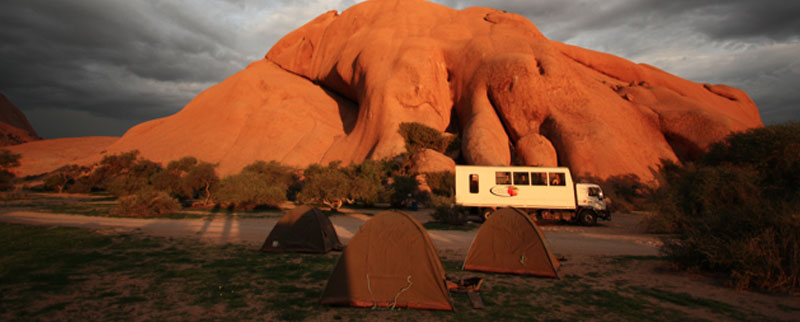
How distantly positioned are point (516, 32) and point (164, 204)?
4048 cm

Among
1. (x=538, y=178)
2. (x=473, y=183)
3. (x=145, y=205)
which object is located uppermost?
(x=538, y=178)

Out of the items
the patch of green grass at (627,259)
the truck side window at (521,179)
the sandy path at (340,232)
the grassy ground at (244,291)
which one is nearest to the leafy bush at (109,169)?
the sandy path at (340,232)

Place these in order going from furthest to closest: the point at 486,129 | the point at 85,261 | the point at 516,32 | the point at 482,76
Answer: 1. the point at 516,32
2. the point at 482,76
3. the point at 486,129
4. the point at 85,261

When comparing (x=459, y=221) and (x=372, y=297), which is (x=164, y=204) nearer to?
(x=459, y=221)

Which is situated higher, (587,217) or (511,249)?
(511,249)

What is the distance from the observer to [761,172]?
21609 millimetres

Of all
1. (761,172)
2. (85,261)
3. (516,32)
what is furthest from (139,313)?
(516,32)

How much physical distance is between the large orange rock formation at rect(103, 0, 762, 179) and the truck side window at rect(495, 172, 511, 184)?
14.7 metres

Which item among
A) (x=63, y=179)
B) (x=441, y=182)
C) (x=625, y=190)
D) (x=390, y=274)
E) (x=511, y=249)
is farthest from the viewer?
(x=63, y=179)

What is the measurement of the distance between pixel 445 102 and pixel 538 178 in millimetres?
25965

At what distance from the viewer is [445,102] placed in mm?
42438

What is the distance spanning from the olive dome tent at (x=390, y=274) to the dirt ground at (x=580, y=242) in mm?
3802

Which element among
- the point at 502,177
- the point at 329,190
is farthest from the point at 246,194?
the point at 502,177

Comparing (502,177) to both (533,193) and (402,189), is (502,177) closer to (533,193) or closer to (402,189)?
(533,193)
